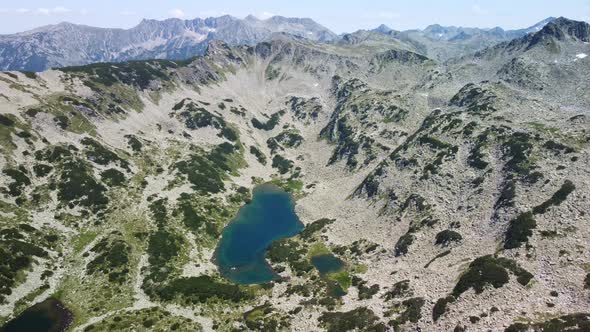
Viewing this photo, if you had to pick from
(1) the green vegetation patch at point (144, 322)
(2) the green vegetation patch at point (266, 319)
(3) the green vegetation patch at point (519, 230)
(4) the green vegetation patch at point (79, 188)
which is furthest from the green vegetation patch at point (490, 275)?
(4) the green vegetation patch at point (79, 188)

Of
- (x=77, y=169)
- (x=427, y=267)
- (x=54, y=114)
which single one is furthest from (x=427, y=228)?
(x=54, y=114)

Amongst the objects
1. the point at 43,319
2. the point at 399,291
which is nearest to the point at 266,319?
the point at 399,291

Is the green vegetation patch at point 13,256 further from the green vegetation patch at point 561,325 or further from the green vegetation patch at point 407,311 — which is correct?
the green vegetation patch at point 561,325

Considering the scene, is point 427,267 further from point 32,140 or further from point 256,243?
point 32,140

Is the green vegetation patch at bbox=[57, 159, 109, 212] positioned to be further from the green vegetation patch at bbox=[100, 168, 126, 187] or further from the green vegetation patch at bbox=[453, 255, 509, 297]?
the green vegetation patch at bbox=[453, 255, 509, 297]

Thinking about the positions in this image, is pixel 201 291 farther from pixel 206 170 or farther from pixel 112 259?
pixel 206 170

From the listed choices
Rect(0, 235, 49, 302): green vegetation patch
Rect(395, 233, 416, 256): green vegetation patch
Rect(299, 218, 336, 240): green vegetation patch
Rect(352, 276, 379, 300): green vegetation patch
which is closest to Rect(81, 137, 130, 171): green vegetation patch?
Rect(0, 235, 49, 302): green vegetation patch
